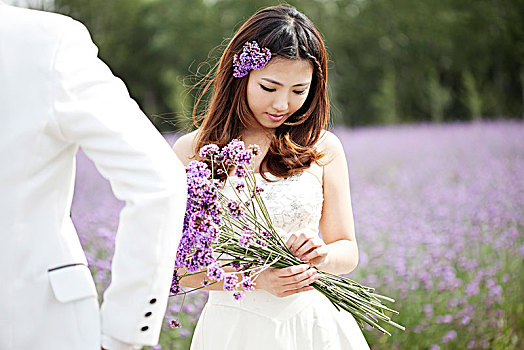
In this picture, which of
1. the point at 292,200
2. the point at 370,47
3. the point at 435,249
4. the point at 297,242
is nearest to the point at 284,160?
the point at 292,200

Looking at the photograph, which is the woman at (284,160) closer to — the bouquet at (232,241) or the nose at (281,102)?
the nose at (281,102)

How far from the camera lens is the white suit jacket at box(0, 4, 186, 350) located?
123 centimetres

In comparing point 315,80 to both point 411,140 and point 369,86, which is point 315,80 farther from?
point 369,86

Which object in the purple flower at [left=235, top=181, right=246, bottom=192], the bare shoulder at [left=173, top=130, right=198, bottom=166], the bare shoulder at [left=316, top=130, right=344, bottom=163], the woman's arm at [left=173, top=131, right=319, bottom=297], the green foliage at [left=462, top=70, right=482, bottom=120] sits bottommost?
the green foliage at [left=462, top=70, right=482, bottom=120]

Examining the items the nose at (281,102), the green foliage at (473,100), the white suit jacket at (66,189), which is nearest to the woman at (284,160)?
the nose at (281,102)

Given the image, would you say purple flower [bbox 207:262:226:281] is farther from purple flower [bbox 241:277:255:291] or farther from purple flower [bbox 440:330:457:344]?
purple flower [bbox 440:330:457:344]

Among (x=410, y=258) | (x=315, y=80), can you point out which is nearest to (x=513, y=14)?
(x=410, y=258)

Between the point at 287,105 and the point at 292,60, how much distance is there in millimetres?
142

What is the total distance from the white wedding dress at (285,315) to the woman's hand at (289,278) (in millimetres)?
245

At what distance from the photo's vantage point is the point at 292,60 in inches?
79.7

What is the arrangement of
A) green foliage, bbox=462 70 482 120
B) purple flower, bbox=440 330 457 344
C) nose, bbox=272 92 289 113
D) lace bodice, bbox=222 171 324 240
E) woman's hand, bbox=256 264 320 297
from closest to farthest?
1. woman's hand, bbox=256 264 320 297
2. nose, bbox=272 92 289 113
3. lace bodice, bbox=222 171 324 240
4. purple flower, bbox=440 330 457 344
5. green foliage, bbox=462 70 482 120

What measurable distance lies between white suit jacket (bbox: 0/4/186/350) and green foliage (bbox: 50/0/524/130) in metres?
15.6

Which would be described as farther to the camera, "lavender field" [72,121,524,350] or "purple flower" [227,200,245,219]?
"lavender field" [72,121,524,350]

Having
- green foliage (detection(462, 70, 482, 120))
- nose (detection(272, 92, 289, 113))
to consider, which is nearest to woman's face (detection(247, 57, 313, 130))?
nose (detection(272, 92, 289, 113))
